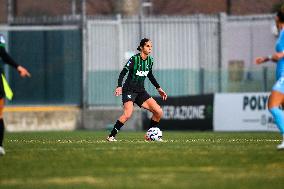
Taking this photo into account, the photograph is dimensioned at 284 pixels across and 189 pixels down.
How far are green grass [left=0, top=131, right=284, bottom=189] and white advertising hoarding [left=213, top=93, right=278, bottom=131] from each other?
15781 mm

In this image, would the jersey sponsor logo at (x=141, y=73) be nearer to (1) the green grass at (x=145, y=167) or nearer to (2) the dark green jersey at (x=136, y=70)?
(2) the dark green jersey at (x=136, y=70)

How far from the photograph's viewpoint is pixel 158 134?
22453 mm

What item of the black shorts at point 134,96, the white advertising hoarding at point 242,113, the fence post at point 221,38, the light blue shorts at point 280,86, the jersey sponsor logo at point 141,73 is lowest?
the white advertising hoarding at point 242,113

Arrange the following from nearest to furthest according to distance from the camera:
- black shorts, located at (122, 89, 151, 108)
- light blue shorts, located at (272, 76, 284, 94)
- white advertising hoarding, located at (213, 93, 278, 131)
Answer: light blue shorts, located at (272, 76, 284, 94)
black shorts, located at (122, 89, 151, 108)
white advertising hoarding, located at (213, 93, 278, 131)

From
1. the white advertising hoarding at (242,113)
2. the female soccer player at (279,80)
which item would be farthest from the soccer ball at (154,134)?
the white advertising hoarding at (242,113)

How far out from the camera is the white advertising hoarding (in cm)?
3425

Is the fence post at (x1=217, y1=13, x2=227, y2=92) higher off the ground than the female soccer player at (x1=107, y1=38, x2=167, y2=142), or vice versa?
the fence post at (x1=217, y1=13, x2=227, y2=92)

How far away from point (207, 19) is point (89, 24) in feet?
15.7

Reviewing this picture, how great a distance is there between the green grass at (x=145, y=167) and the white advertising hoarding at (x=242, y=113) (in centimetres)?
1578

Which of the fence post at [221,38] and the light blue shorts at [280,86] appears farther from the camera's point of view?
the fence post at [221,38]

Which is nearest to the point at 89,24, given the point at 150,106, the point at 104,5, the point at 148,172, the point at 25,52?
the point at 25,52

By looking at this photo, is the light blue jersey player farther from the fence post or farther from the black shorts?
the fence post

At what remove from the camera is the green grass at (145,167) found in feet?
41.5

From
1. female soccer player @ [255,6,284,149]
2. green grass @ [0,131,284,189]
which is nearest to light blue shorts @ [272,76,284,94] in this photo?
female soccer player @ [255,6,284,149]
